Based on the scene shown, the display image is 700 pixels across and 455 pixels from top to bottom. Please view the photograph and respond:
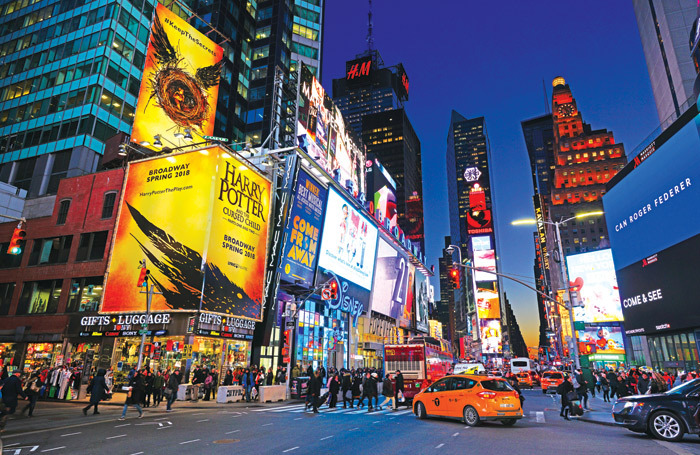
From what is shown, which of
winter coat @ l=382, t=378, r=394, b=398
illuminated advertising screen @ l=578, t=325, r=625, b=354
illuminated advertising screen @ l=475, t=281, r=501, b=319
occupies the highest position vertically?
illuminated advertising screen @ l=475, t=281, r=501, b=319

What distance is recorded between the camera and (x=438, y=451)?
9766 millimetres

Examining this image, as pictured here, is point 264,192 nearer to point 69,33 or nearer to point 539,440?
point 539,440

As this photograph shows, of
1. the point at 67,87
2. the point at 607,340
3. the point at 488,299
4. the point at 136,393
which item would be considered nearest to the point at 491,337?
the point at 488,299

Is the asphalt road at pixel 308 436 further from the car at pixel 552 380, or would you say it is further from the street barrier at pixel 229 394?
the car at pixel 552 380

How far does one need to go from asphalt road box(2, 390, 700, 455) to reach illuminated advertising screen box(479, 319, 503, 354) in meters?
108

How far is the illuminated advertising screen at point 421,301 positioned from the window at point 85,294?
201ft

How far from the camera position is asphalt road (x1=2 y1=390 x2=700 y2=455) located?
10.1 meters

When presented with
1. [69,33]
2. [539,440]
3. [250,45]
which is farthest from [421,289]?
[539,440]

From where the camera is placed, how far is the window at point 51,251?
119 ft

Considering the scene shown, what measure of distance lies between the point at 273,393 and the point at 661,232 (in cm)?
3237

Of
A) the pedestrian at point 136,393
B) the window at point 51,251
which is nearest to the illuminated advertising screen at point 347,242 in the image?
the window at point 51,251

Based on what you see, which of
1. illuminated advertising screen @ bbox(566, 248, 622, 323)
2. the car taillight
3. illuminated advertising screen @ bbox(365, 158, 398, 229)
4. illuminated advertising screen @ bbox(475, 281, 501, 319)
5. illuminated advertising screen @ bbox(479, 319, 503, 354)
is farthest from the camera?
illuminated advertising screen @ bbox(475, 281, 501, 319)

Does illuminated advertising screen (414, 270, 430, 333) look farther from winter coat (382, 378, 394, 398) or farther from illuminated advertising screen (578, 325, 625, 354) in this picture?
winter coat (382, 378, 394, 398)

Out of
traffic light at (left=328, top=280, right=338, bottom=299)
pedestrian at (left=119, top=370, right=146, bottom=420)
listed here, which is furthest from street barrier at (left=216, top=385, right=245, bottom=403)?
traffic light at (left=328, top=280, right=338, bottom=299)
